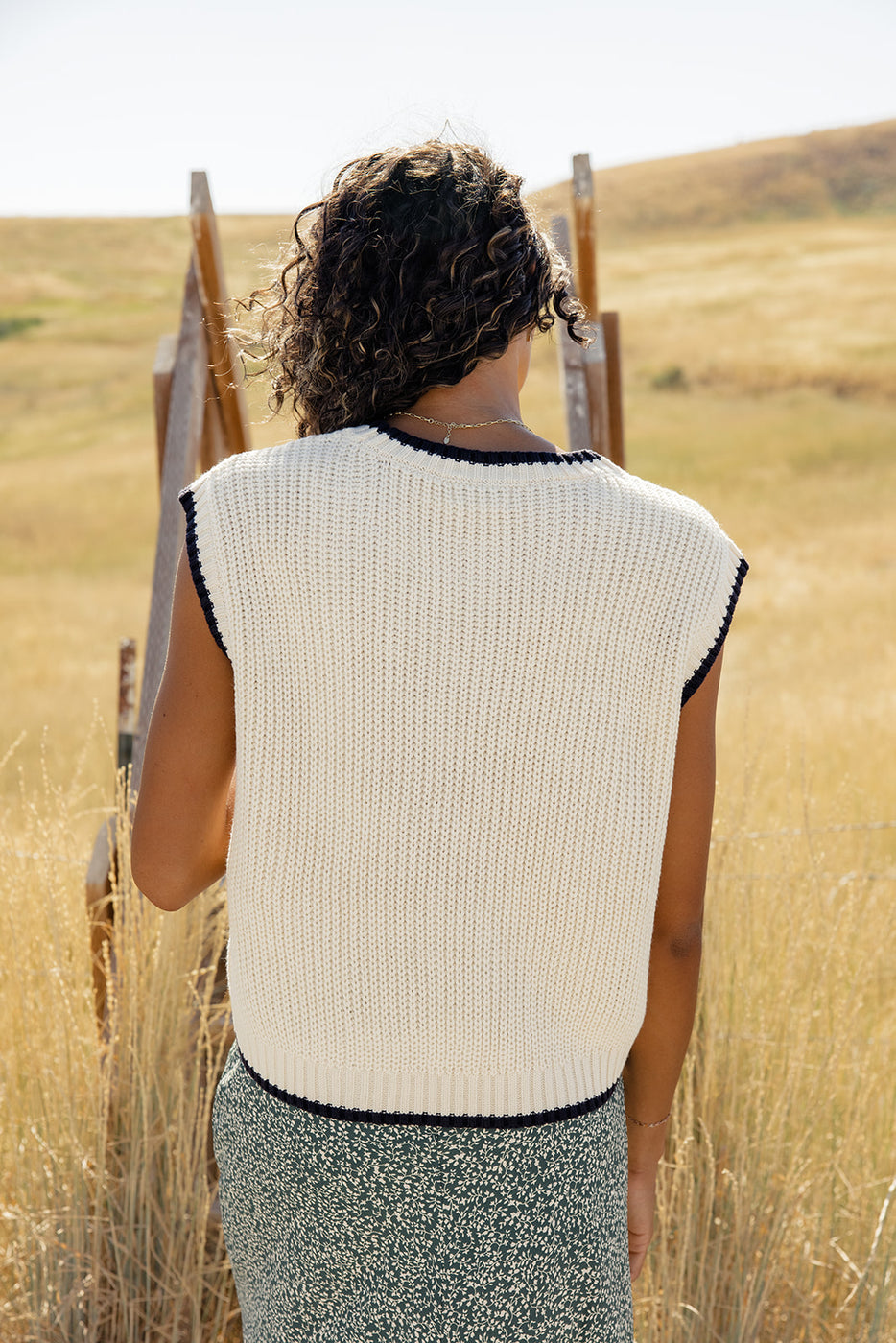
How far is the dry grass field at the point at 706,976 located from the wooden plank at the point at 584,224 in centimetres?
88

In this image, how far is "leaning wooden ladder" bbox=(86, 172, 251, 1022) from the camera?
7.53 feet

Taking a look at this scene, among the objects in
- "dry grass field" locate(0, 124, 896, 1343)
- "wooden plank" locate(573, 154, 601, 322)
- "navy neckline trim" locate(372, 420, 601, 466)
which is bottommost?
"dry grass field" locate(0, 124, 896, 1343)

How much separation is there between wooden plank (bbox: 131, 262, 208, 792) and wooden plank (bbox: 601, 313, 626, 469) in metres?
1.02

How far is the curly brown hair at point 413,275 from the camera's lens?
39.8 inches

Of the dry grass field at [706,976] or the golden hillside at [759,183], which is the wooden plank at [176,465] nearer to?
the dry grass field at [706,976]

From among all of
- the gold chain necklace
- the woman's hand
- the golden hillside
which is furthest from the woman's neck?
the golden hillside

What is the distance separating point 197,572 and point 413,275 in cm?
34

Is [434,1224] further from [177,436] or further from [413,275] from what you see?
[177,436]

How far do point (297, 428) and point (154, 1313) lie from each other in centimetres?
180

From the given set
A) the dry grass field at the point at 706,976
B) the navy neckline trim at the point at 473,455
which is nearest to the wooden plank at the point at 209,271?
the dry grass field at the point at 706,976

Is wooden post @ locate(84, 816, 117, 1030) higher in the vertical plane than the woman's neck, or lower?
lower

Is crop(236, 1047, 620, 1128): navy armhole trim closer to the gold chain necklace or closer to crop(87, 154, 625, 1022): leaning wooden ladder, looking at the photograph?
the gold chain necklace

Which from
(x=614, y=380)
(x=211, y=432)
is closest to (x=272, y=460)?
(x=614, y=380)

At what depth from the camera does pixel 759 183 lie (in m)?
48.7
